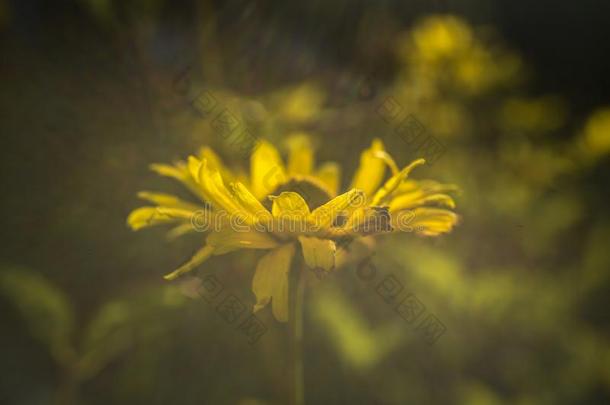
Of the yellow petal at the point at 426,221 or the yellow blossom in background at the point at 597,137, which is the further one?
the yellow blossom in background at the point at 597,137

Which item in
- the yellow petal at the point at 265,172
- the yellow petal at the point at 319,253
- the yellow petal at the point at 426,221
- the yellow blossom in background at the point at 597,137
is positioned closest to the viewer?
the yellow petal at the point at 319,253

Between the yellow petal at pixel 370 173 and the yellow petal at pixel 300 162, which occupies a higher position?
the yellow petal at pixel 300 162

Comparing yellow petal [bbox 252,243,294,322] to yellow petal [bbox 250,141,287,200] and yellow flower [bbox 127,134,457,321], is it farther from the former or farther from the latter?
yellow petal [bbox 250,141,287,200]

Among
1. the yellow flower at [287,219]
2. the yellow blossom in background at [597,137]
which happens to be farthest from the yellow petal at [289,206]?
the yellow blossom in background at [597,137]

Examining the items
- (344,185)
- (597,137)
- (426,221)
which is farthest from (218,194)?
(597,137)

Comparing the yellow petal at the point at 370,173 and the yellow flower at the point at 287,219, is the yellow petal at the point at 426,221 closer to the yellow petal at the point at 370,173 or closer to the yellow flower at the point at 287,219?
the yellow flower at the point at 287,219

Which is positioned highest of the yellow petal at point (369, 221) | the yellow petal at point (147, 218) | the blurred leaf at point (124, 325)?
the yellow petal at point (147, 218)

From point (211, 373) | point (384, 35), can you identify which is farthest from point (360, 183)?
point (384, 35)
